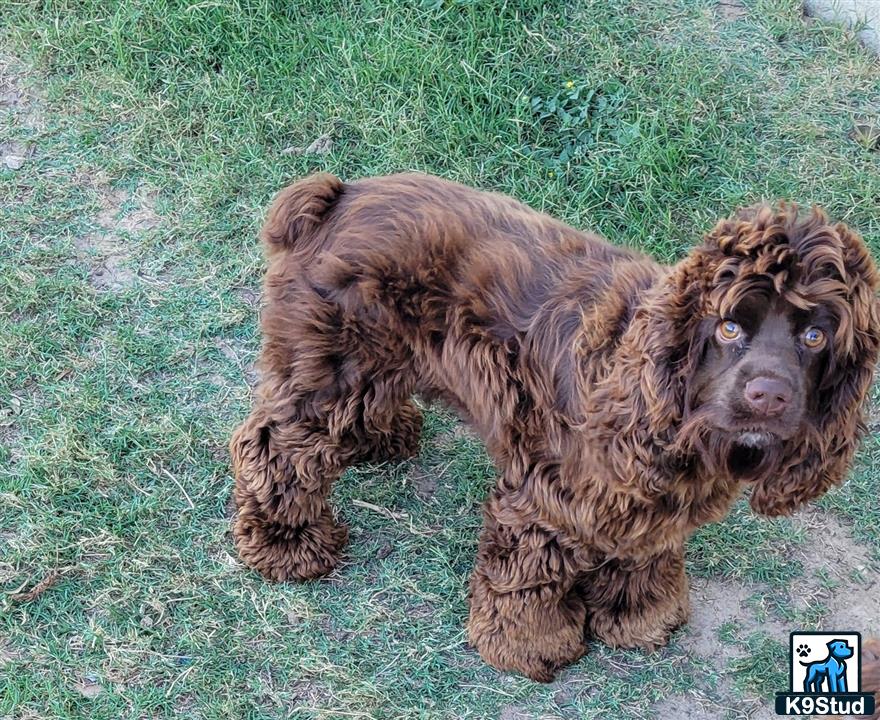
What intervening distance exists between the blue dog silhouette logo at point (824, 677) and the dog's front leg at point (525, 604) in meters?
0.79

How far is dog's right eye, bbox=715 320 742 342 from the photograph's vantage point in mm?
2758

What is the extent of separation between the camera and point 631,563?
146 inches

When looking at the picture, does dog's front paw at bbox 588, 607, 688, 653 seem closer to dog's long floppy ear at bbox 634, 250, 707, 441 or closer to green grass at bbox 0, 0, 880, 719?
green grass at bbox 0, 0, 880, 719

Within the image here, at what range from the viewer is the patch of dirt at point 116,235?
5.25 metres

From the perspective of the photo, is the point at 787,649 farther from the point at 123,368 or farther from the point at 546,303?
the point at 123,368

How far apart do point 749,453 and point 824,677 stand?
1.06 meters

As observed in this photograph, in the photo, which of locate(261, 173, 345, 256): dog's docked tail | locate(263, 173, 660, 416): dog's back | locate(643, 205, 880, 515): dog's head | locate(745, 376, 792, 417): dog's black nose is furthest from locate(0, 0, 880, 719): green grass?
locate(745, 376, 792, 417): dog's black nose

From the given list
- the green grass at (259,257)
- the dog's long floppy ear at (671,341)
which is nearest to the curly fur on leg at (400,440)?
the green grass at (259,257)

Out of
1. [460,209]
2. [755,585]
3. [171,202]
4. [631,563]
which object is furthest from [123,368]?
[755,585]

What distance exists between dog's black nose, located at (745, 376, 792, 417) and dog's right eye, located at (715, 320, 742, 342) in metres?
0.13

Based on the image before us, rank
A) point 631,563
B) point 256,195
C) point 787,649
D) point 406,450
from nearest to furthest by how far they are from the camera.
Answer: point 631,563 < point 787,649 < point 406,450 < point 256,195

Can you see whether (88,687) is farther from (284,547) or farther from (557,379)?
(557,379)

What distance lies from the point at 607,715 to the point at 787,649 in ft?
2.60

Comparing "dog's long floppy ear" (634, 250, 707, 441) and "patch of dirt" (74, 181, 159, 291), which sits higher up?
"dog's long floppy ear" (634, 250, 707, 441)
